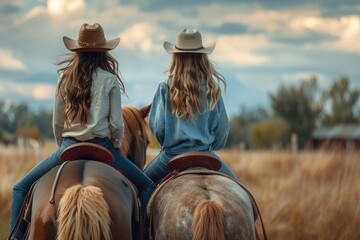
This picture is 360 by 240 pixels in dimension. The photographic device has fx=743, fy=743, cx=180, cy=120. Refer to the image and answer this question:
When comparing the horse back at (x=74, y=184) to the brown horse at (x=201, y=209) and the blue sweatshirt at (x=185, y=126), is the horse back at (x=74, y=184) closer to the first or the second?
the brown horse at (x=201, y=209)

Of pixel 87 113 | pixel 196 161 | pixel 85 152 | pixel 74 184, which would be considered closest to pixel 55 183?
pixel 74 184

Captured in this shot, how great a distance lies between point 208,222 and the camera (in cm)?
525

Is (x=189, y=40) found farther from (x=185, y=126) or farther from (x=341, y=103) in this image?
(x=341, y=103)

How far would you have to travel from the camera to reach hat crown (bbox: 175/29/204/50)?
6707mm

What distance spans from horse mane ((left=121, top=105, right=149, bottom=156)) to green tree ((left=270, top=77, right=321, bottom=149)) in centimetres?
5571

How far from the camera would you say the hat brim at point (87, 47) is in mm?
6422

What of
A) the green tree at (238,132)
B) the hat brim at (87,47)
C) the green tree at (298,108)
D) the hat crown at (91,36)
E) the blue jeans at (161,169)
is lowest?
the green tree at (238,132)

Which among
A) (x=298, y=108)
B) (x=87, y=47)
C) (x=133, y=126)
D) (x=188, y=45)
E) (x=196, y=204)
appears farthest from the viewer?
(x=298, y=108)

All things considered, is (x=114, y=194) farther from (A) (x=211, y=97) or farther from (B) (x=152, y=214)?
(A) (x=211, y=97)

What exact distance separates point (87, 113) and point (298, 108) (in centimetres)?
6238

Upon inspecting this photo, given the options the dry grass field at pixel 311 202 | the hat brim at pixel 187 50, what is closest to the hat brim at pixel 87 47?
the hat brim at pixel 187 50

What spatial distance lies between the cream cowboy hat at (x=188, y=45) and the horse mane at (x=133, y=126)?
865 millimetres

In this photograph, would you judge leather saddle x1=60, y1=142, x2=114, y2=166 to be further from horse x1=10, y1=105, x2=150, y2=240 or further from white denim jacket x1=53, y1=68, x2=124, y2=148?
white denim jacket x1=53, y1=68, x2=124, y2=148

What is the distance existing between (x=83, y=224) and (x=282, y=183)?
1102cm
